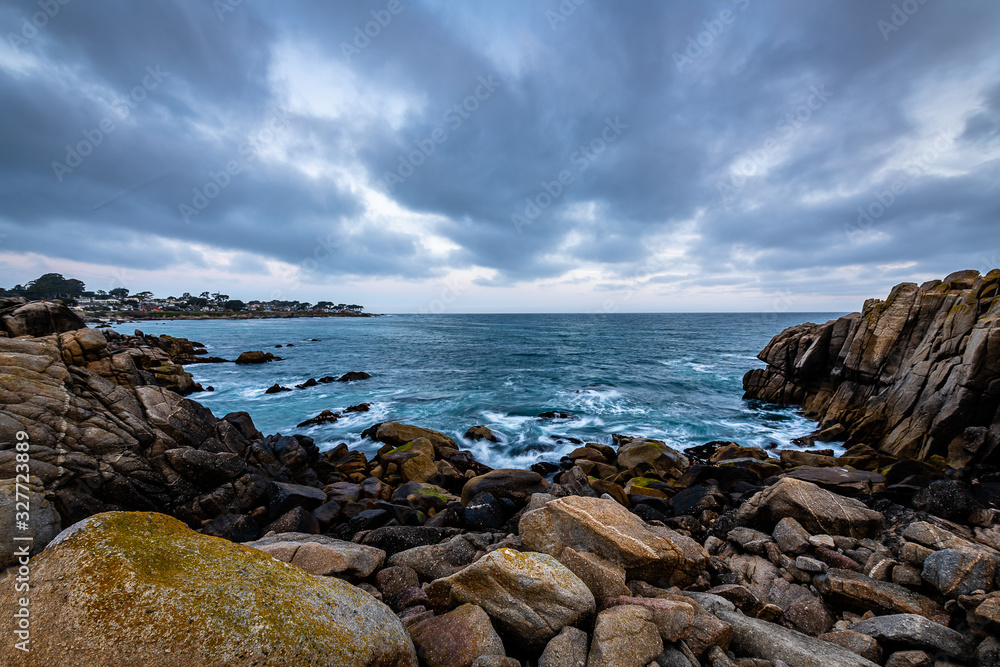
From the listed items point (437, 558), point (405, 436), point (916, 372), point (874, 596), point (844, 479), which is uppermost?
point (916, 372)

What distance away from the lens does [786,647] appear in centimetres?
426

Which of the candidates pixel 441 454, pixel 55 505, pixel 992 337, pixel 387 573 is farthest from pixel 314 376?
pixel 992 337

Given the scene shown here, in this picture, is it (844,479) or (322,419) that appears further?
(322,419)

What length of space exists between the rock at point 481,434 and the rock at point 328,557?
13813 mm

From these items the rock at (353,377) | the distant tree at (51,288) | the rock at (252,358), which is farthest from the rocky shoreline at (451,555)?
the distant tree at (51,288)

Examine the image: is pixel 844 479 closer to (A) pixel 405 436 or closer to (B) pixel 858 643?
(B) pixel 858 643

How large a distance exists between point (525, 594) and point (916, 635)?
4.87 metres

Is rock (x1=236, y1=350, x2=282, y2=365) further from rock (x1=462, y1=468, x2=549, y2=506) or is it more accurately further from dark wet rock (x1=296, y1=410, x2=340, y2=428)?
rock (x1=462, y1=468, x2=549, y2=506)

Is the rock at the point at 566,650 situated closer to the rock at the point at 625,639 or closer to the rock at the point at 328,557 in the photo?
the rock at the point at 625,639

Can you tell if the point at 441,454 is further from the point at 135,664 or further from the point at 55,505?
the point at 135,664

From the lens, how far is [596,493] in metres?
11.6

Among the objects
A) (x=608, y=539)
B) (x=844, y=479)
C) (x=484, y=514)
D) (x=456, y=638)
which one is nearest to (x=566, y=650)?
(x=456, y=638)

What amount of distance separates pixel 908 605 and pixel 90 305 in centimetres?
26707

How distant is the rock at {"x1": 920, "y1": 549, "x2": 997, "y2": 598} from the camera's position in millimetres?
5191
